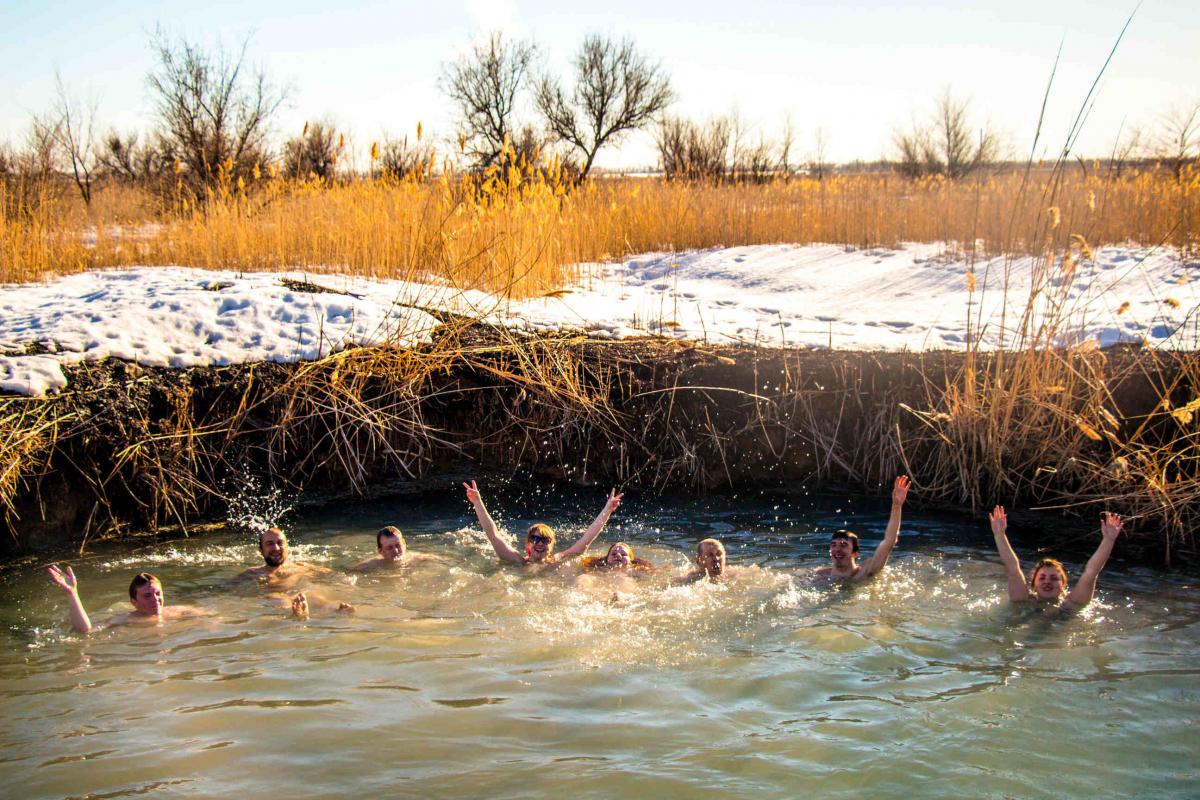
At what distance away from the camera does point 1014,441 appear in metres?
6.92

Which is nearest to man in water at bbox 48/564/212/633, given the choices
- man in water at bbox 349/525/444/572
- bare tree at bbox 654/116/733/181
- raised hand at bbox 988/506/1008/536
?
man in water at bbox 349/525/444/572

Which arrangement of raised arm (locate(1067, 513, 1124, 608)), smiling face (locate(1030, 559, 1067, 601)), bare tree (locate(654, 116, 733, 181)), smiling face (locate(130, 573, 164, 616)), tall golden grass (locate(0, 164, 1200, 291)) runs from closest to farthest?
raised arm (locate(1067, 513, 1124, 608))
smiling face (locate(130, 573, 164, 616))
smiling face (locate(1030, 559, 1067, 601))
tall golden grass (locate(0, 164, 1200, 291))
bare tree (locate(654, 116, 733, 181))

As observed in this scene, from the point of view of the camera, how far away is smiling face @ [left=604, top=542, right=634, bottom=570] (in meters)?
6.32

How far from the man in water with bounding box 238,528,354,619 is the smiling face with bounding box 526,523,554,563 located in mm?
1299

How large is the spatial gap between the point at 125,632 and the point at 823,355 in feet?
18.2

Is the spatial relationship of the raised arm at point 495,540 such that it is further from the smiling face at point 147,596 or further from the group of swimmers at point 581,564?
the smiling face at point 147,596

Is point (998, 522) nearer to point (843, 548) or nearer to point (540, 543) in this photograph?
point (843, 548)

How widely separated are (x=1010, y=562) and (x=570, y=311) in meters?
5.20

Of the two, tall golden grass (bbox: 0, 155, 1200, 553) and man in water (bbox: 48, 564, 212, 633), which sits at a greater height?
tall golden grass (bbox: 0, 155, 1200, 553)

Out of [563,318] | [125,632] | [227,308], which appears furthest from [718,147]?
[125,632]

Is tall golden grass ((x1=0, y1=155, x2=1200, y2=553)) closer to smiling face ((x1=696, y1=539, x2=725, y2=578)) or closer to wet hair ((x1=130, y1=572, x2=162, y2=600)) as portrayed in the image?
wet hair ((x1=130, y1=572, x2=162, y2=600))

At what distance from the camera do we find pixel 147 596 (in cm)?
544

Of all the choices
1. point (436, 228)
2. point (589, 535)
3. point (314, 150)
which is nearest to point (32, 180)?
point (436, 228)

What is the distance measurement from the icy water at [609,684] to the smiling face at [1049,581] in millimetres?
213
